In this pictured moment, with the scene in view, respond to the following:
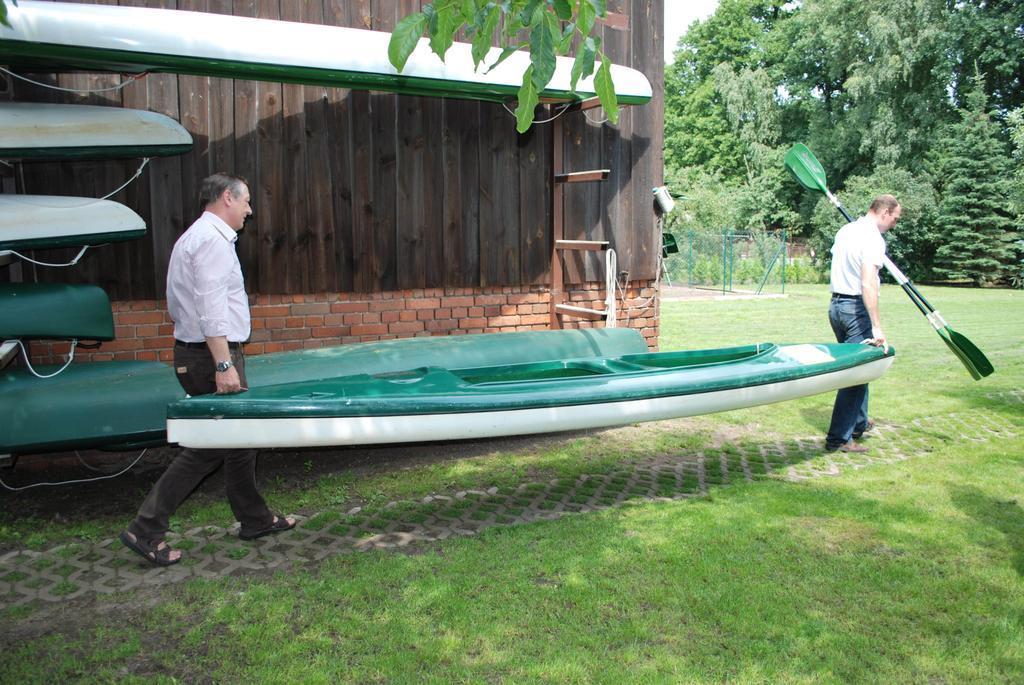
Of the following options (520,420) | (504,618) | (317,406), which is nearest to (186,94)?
(317,406)

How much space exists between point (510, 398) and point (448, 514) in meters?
0.88

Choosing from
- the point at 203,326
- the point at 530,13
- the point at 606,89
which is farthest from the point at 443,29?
the point at 203,326

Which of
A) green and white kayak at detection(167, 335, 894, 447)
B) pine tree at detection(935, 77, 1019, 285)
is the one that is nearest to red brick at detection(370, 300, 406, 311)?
green and white kayak at detection(167, 335, 894, 447)

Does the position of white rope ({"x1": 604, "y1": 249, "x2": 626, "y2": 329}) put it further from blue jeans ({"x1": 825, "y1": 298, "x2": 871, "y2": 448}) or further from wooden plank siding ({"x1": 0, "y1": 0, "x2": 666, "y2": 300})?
blue jeans ({"x1": 825, "y1": 298, "x2": 871, "y2": 448})

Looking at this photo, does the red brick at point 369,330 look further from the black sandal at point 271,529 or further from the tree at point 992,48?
the tree at point 992,48

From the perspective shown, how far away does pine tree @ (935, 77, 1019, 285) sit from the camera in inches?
1014

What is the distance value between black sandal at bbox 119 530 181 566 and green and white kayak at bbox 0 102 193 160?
2.23 metres

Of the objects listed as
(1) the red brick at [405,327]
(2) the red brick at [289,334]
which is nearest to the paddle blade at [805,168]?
(1) the red brick at [405,327]

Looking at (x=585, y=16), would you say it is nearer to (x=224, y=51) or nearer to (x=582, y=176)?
(x=224, y=51)

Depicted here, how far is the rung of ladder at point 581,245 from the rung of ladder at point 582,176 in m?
0.51

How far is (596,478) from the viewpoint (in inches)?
215

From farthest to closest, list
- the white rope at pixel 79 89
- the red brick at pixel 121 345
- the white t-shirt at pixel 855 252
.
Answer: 1. the white t-shirt at pixel 855 252
2. the red brick at pixel 121 345
3. the white rope at pixel 79 89

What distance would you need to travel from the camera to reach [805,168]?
774 cm

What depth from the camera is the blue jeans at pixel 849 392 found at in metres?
6.07
